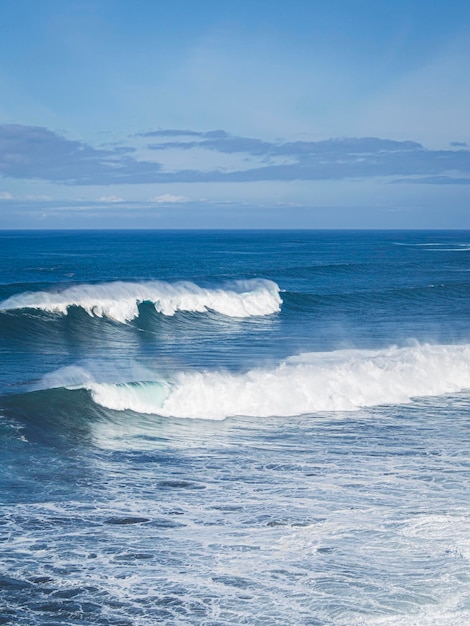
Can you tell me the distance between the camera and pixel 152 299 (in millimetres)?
30609

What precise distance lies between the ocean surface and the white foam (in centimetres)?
5

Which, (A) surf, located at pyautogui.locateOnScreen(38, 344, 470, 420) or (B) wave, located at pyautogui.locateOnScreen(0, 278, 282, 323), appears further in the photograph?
(B) wave, located at pyautogui.locateOnScreen(0, 278, 282, 323)

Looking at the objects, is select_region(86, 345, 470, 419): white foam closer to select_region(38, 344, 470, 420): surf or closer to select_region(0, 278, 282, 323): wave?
select_region(38, 344, 470, 420): surf

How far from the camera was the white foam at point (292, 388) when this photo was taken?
15.2m

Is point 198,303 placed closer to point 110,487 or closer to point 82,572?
point 110,487

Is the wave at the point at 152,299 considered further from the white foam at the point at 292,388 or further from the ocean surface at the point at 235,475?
the white foam at the point at 292,388

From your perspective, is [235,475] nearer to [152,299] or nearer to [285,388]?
[285,388]

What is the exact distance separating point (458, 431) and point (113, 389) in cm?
669

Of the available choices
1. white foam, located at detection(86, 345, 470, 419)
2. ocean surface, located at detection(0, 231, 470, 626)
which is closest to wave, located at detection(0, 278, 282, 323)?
ocean surface, located at detection(0, 231, 470, 626)

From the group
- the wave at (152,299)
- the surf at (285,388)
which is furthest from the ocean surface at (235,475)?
the wave at (152,299)

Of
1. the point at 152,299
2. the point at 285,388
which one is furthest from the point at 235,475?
the point at 152,299

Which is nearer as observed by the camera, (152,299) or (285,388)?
(285,388)

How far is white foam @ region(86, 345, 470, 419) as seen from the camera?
1518cm

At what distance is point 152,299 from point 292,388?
607 inches
